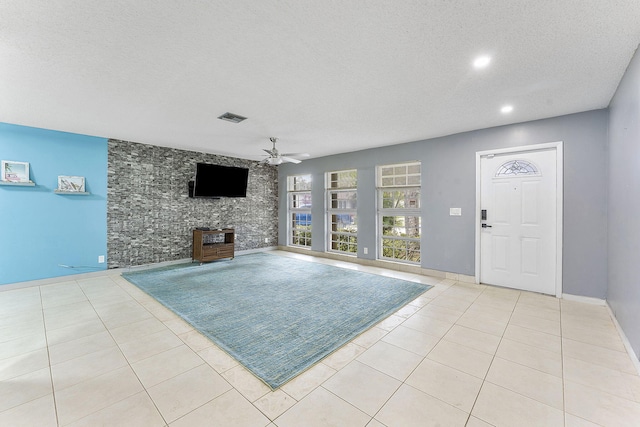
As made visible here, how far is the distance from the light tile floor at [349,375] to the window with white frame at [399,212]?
7.49 feet

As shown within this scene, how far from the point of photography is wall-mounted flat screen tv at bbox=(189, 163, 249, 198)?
231 inches

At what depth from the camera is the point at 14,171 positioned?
13.1ft

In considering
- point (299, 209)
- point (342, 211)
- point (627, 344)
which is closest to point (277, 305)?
point (627, 344)

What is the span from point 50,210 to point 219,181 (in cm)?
288

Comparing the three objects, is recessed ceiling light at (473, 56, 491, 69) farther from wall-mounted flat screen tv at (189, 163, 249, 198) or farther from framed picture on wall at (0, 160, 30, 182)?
framed picture on wall at (0, 160, 30, 182)

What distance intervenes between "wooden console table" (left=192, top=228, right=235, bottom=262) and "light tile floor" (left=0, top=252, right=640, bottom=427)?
8.73 feet

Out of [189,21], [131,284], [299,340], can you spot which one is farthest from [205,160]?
[299,340]

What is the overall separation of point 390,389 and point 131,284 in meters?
4.33

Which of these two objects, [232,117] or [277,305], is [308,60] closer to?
[232,117]

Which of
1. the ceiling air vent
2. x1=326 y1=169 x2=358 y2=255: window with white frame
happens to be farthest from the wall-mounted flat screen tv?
the ceiling air vent

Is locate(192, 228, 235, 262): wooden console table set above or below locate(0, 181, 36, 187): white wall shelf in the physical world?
below

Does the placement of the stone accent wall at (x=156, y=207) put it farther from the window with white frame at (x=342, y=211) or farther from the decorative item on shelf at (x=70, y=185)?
the window with white frame at (x=342, y=211)

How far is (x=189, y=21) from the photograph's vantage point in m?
1.81

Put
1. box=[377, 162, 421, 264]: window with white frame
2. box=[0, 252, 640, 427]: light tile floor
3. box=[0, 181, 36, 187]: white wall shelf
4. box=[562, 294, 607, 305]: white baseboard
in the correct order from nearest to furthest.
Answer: box=[0, 252, 640, 427]: light tile floor, box=[562, 294, 607, 305]: white baseboard, box=[0, 181, 36, 187]: white wall shelf, box=[377, 162, 421, 264]: window with white frame
